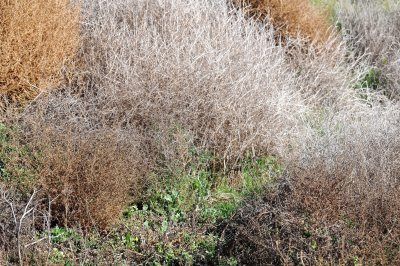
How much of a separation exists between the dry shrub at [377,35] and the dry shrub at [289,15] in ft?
2.33

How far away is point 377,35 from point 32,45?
16.5 feet

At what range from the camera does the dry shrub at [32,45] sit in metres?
5.57

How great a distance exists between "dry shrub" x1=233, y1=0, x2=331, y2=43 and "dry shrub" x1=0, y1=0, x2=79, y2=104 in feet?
8.60

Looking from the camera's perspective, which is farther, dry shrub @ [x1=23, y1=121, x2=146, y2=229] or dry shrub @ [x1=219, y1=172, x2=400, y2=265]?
dry shrub @ [x1=23, y1=121, x2=146, y2=229]

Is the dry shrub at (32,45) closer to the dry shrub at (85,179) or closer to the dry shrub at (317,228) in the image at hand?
the dry shrub at (85,179)

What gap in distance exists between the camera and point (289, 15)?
8047 millimetres

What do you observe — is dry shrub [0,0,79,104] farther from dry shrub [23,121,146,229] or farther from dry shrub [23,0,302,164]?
dry shrub [23,121,146,229]

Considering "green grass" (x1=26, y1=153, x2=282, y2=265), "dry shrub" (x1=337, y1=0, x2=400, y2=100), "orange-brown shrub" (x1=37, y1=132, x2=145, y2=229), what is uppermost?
"dry shrub" (x1=337, y1=0, x2=400, y2=100)

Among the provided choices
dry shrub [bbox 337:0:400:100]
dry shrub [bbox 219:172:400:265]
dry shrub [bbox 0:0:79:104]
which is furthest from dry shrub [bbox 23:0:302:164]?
dry shrub [bbox 337:0:400:100]

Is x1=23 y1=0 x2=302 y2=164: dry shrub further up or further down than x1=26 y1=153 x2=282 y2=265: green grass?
further up

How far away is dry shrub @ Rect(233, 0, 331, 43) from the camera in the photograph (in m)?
7.99

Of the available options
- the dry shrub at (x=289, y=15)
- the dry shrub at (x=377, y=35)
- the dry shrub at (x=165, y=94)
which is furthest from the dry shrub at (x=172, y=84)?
the dry shrub at (x=377, y=35)

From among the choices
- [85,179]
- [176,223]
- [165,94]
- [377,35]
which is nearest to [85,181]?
[85,179]

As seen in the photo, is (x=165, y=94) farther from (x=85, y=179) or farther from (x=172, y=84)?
(x=85, y=179)
